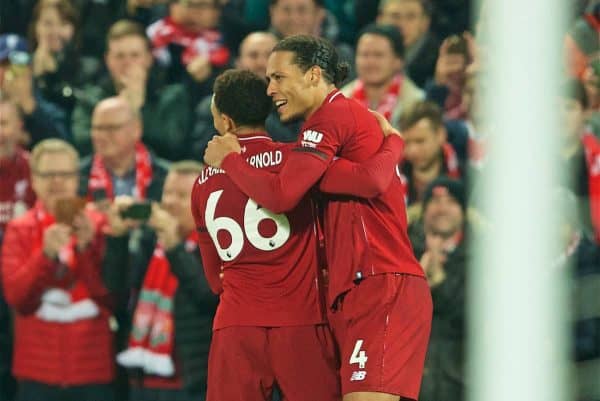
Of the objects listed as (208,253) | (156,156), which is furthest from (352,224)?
(156,156)

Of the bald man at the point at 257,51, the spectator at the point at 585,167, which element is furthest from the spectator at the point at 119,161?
the spectator at the point at 585,167

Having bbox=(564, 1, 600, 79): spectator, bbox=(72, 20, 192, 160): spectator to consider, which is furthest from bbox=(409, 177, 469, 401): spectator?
bbox=(72, 20, 192, 160): spectator

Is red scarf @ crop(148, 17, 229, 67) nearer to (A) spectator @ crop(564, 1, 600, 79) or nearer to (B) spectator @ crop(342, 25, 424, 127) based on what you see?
(B) spectator @ crop(342, 25, 424, 127)

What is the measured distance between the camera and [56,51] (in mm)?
6043

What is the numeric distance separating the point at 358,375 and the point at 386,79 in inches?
103

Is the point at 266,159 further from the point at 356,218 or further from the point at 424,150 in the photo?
the point at 424,150

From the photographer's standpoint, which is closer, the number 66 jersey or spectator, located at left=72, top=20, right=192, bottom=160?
the number 66 jersey

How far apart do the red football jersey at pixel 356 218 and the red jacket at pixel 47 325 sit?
278cm

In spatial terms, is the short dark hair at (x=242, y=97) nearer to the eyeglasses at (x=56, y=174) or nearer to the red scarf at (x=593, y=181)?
the red scarf at (x=593, y=181)

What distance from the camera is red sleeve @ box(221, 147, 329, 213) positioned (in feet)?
9.25

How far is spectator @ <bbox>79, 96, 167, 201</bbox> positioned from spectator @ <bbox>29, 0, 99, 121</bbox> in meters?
0.27

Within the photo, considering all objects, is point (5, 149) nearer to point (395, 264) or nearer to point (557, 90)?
point (395, 264)

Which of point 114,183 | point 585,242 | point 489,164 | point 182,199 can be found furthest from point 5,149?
point 489,164

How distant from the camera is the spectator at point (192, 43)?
5582 millimetres
